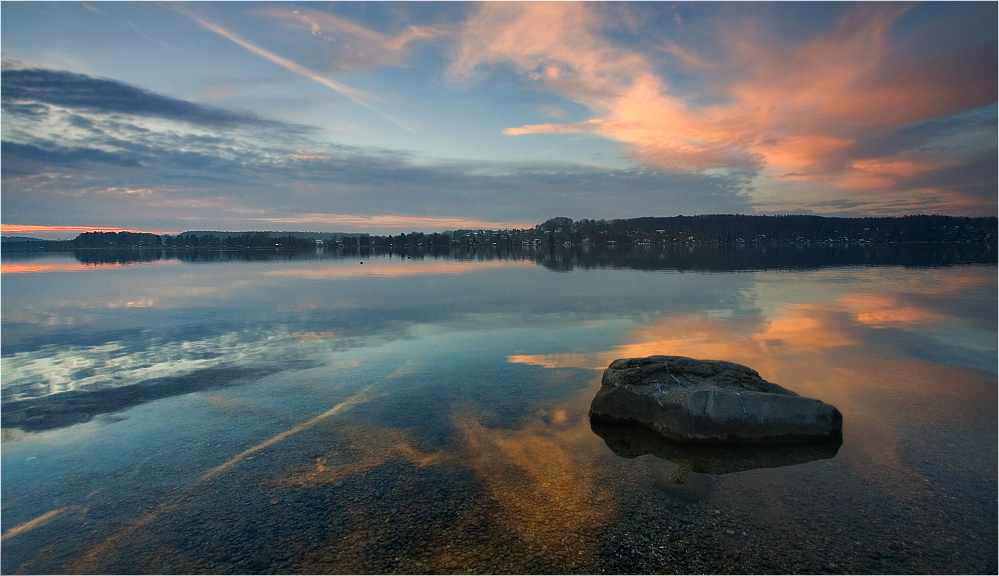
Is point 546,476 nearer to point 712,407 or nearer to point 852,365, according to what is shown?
point 712,407

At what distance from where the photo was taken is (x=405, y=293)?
3344 centimetres

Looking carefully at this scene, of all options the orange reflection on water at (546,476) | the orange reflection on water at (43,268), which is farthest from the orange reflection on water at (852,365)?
the orange reflection on water at (43,268)

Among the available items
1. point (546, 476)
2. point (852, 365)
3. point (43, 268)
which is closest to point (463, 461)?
point (546, 476)

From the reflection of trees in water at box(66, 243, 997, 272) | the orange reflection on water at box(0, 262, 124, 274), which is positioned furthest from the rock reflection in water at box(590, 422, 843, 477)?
the orange reflection on water at box(0, 262, 124, 274)

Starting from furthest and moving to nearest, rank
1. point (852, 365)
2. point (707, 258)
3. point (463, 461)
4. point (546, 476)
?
point (707, 258) → point (852, 365) → point (463, 461) → point (546, 476)

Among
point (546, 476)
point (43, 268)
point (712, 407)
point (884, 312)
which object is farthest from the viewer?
point (43, 268)

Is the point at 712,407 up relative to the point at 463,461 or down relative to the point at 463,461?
up

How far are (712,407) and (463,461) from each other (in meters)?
4.60

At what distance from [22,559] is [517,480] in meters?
6.17

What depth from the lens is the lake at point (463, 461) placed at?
6.14 meters

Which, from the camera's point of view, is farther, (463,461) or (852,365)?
(852,365)

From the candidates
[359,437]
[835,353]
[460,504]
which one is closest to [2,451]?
[359,437]

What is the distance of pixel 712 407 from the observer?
9273 mm

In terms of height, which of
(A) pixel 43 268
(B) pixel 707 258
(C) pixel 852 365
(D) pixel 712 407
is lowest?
(A) pixel 43 268
